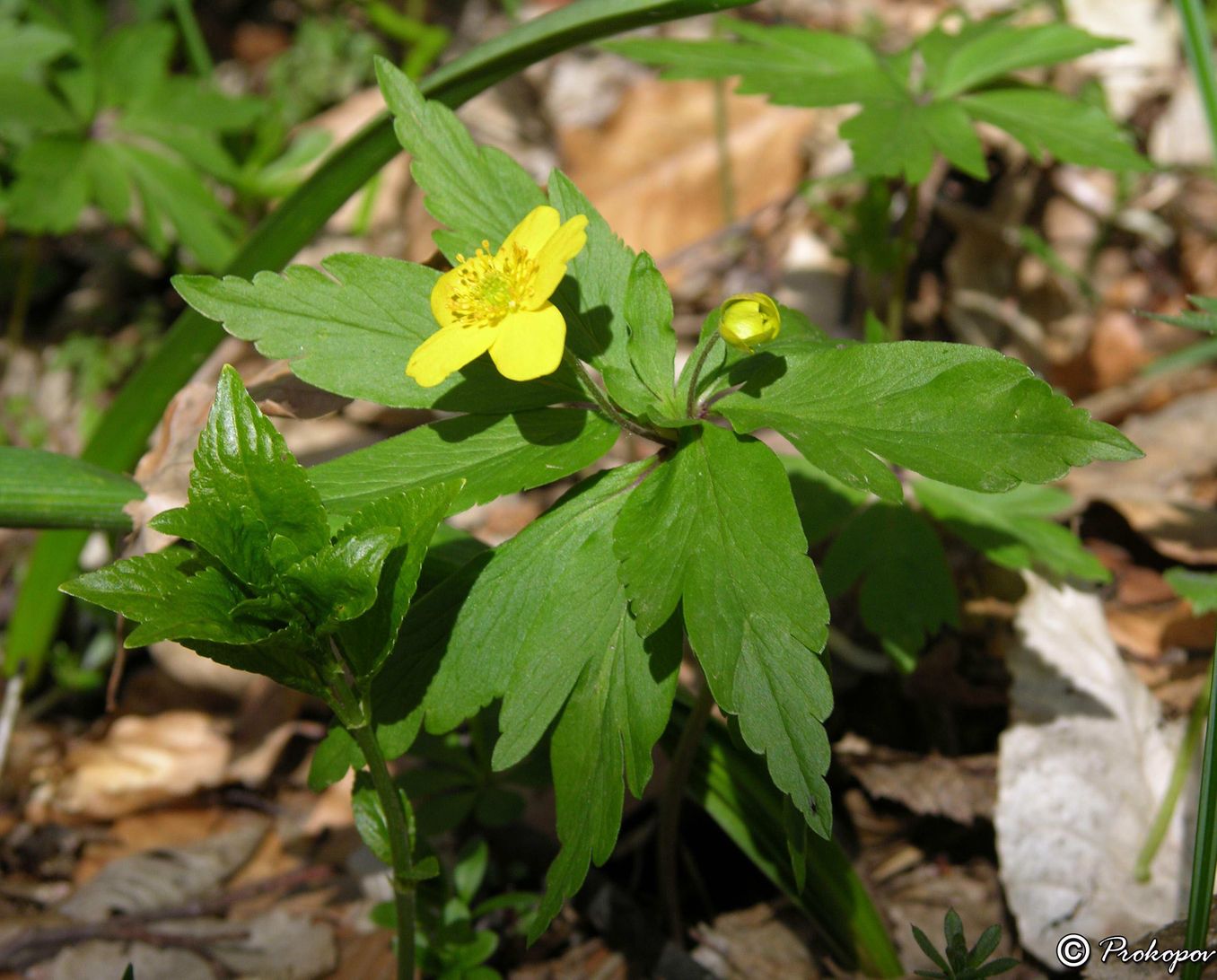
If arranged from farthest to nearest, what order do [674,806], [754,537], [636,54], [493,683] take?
[636,54] → [674,806] → [493,683] → [754,537]

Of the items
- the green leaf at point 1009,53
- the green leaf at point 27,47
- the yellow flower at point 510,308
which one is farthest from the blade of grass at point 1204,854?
the green leaf at point 27,47

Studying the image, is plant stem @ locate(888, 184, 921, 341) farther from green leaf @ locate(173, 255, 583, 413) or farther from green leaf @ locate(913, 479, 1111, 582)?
green leaf @ locate(173, 255, 583, 413)

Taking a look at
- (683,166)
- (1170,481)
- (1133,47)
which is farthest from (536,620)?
(1133,47)

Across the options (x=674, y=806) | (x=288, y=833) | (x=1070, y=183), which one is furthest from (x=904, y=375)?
(x=1070, y=183)

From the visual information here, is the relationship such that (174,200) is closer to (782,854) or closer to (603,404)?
(603,404)

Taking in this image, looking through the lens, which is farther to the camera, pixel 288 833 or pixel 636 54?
pixel 288 833

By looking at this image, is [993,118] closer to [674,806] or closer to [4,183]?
[674,806]
